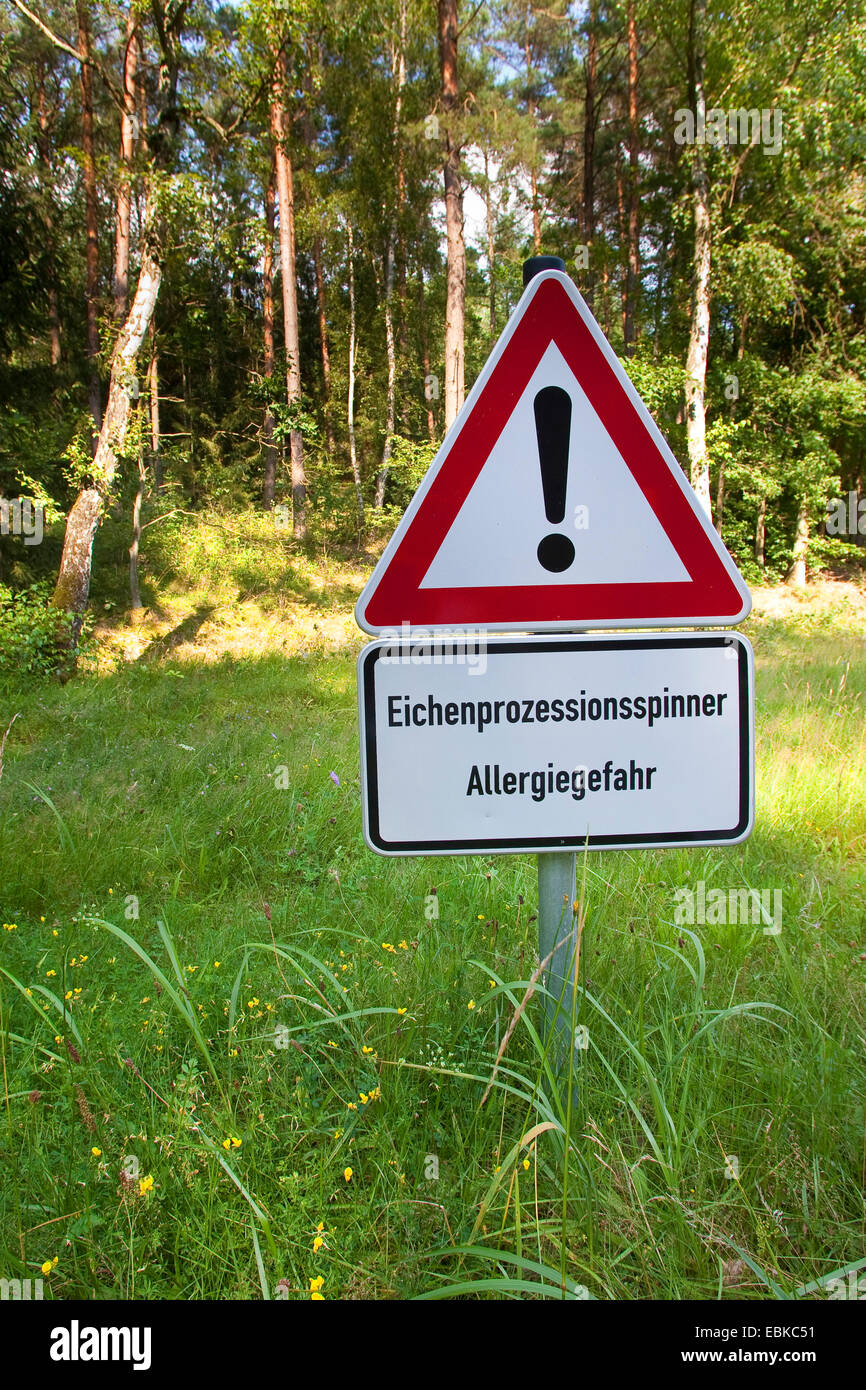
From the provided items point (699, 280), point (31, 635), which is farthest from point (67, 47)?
point (699, 280)

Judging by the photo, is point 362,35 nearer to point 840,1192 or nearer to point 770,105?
point 770,105

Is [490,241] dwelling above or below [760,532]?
above

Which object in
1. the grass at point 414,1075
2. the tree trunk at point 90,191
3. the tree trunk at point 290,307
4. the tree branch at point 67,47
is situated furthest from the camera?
the tree trunk at point 290,307

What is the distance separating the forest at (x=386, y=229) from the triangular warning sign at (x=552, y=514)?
7.60 meters

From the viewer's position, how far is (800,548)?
15.9 meters

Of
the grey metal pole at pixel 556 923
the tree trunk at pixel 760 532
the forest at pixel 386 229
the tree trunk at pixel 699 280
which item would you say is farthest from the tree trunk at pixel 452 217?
the grey metal pole at pixel 556 923

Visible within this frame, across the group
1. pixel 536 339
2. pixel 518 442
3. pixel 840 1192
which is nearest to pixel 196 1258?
pixel 840 1192

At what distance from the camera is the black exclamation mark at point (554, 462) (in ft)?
3.96

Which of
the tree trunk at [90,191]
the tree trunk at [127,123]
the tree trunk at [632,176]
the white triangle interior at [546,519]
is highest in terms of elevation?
the tree trunk at [632,176]

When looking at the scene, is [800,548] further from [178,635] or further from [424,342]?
[424,342]

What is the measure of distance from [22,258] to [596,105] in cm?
1571

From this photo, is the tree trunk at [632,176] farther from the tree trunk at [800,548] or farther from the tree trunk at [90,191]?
the tree trunk at [90,191]

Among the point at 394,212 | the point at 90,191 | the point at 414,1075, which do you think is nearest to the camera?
the point at 414,1075

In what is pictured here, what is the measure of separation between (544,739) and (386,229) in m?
24.8
